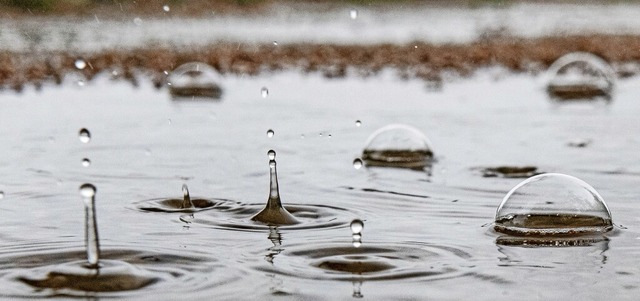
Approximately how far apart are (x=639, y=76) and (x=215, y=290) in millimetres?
13054

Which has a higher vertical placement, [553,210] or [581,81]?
[581,81]

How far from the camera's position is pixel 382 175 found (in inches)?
273

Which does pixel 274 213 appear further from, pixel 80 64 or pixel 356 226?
pixel 80 64

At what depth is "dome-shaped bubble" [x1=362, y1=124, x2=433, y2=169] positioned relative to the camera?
754cm

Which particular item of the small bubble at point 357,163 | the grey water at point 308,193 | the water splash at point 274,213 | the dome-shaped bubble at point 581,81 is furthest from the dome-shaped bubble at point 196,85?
the water splash at point 274,213

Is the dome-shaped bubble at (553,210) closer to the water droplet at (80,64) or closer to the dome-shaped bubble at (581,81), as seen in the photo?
the dome-shaped bubble at (581,81)

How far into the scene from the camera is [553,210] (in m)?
5.07

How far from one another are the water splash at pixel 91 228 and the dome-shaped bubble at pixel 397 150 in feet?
11.2

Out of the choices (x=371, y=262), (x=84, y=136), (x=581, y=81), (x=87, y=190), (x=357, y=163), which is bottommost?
(x=371, y=262)

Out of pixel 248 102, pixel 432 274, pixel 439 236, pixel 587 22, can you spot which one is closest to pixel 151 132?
pixel 248 102

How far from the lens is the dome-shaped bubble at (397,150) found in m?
7.54

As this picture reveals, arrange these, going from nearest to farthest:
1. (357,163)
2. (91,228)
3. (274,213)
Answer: (91,228) → (274,213) → (357,163)

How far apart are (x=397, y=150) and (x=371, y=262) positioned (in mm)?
3358

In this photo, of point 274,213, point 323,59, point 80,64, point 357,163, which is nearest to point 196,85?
point 80,64
